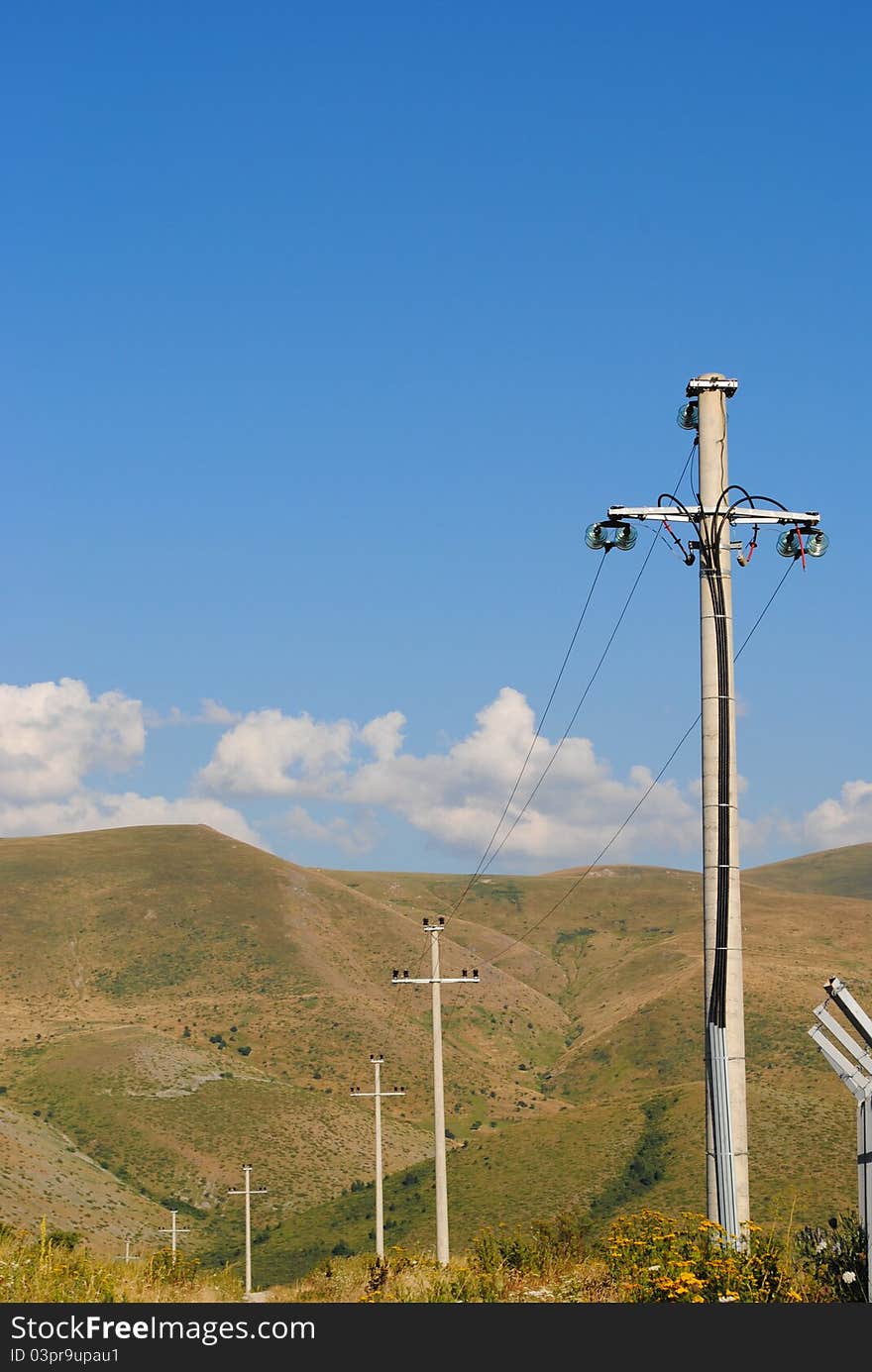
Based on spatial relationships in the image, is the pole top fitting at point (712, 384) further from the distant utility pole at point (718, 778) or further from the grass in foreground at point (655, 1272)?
the grass in foreground at point (655, 1272)

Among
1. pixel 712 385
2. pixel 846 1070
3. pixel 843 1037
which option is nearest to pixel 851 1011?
pixel 843 1037

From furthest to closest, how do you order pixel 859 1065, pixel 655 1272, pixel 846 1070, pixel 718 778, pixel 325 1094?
pixel 325 1094 → pixel 718 778 → pixel 846 1070 → pixel 859 1065 → pixel 655 1272

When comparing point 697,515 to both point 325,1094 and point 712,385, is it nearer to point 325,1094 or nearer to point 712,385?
point 712,385

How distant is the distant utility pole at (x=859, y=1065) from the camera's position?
520 inches

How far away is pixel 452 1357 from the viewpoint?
10.1 m

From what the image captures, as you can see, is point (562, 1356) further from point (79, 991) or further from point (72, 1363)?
point (79, 991)

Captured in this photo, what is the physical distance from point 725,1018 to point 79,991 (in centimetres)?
16715

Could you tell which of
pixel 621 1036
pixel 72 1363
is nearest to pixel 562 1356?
pixel 72 1363

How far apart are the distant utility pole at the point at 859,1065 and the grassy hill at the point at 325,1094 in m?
28.1

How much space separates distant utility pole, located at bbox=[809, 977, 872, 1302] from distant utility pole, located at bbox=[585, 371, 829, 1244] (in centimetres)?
268

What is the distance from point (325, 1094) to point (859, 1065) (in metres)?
125

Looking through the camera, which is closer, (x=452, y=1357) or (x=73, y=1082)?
(x=452, y=1357)

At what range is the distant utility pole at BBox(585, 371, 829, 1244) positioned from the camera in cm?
1694

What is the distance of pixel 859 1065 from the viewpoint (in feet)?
44.4
